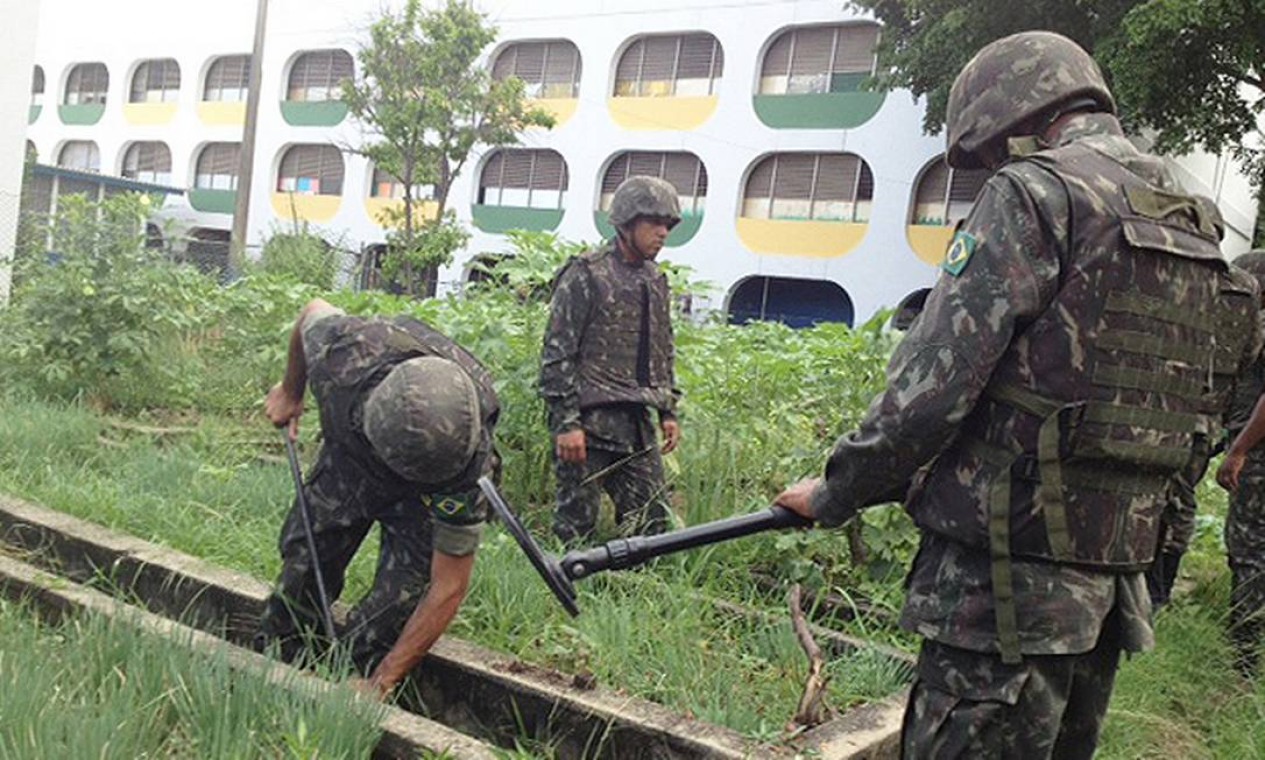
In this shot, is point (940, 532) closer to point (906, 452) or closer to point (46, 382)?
point (906, 452)

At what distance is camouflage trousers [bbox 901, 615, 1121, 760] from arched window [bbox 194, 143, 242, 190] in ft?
106

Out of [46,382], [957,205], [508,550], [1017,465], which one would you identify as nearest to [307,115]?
[957,205]

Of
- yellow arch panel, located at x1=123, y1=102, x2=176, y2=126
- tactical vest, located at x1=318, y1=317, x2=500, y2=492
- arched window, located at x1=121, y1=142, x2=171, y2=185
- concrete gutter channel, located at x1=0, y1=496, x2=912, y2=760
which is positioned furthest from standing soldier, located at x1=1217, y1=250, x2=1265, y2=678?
arched window, located at x1=121, y1=142, x2=171, y2=185

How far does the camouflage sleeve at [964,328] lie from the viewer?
5.91ft

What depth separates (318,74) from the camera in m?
30.1

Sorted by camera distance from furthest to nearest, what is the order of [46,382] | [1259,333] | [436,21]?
1. [436,21]
2. [46,382]
3. [1259,333]

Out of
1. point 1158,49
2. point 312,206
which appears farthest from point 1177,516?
point 312,206

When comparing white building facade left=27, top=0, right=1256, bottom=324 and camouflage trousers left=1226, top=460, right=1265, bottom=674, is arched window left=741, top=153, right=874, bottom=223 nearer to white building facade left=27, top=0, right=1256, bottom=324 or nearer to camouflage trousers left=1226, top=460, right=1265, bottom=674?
white building facade left=27, top=0, right=1256, bottom=324

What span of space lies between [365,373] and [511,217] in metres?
23.8

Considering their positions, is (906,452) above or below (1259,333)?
below

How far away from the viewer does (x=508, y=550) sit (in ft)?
11.8

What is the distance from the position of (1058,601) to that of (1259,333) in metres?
1.13

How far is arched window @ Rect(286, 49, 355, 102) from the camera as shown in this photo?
29.3m

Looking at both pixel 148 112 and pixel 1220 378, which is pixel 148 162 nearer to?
pixel 148 112
